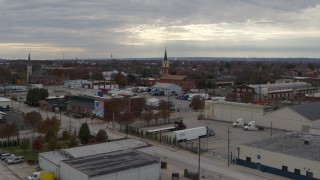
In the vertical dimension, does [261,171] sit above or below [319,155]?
below

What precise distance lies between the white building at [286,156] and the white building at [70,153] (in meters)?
6.30

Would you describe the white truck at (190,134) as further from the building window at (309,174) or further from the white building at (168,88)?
the white building at (168,88)

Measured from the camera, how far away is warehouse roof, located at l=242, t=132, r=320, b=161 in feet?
61.7

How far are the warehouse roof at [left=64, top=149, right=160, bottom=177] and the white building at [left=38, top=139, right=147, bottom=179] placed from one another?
0.87 m

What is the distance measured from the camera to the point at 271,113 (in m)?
31.7

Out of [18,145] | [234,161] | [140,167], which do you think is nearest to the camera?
[140,167]

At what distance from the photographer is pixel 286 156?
62.2 ft

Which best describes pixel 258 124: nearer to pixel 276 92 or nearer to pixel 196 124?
pixel 196 124

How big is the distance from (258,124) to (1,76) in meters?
65.0

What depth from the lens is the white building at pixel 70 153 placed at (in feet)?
60.7

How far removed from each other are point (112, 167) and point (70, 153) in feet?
12.0

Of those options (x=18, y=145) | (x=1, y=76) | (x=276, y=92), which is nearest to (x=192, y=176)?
(x=18, y=145)

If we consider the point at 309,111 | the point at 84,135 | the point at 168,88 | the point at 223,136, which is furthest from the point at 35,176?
the point at 168,88

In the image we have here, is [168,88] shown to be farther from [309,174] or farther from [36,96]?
[309,174]
